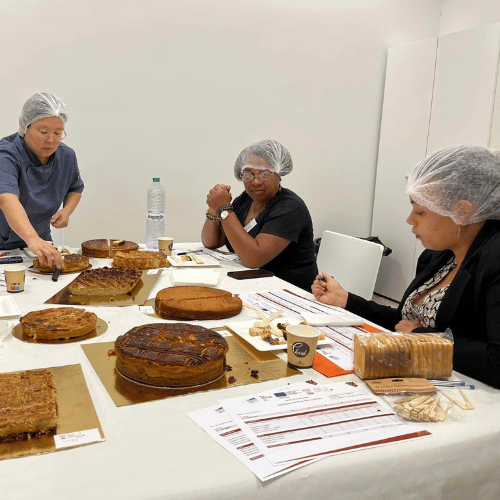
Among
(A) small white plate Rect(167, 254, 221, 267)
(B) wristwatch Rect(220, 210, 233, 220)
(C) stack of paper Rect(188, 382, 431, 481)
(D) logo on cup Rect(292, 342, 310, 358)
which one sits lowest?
(A) small white plate Rect(167, 254, 221, 267)

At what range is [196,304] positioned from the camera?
1.68m

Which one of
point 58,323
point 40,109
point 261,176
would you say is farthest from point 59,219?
point 58,323

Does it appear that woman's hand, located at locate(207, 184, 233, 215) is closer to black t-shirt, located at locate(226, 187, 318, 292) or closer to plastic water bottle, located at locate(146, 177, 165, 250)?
black t-shirt, located at locate(226, 187, 318, 292)

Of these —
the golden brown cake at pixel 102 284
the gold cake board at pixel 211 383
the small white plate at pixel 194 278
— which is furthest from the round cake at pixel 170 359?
the small white plate at pixel 194 278

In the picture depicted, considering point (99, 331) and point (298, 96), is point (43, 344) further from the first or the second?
point (298, 96)

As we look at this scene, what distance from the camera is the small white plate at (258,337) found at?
1.36 metres

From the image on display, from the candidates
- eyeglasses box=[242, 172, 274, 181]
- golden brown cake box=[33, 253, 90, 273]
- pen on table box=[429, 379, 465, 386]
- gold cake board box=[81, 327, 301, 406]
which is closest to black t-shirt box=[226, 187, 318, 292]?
eyeglasses box=[242, 172, 274, 181]

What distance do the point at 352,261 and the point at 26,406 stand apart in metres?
2.05

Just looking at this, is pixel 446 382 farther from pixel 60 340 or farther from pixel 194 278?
pixel 194 278

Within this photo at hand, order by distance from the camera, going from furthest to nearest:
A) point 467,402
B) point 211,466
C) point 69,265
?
1. point 69,265
2. point 467,402
3. point 211,466

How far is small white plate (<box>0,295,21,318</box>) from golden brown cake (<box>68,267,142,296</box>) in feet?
0.72

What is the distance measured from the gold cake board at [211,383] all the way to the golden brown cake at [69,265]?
3.02ft

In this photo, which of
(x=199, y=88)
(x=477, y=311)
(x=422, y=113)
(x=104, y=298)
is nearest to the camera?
(x=477, y=311)

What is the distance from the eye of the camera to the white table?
79cm
